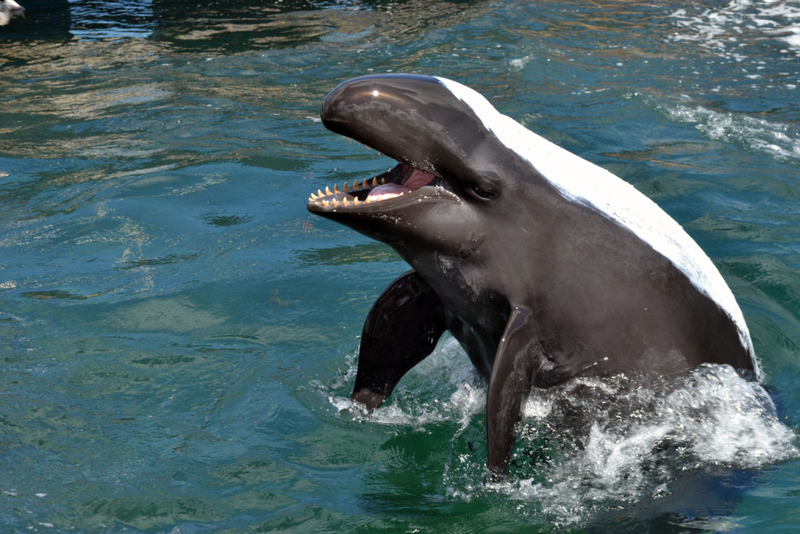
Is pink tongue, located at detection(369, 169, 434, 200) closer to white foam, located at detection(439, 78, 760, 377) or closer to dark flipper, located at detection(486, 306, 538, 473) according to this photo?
white foam, located at detection(439, 78, 760, 377)

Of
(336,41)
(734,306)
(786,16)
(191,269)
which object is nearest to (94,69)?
(336,41)

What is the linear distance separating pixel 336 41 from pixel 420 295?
12044mm

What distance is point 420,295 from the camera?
181 inches

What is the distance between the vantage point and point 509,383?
12.2 ft

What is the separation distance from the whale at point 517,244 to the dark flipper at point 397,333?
1.20 feet

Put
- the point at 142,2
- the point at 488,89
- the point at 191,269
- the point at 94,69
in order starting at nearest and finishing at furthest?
the point at 191,269 → the point at 488,89 → the point at 94,69 → the point at 142,2

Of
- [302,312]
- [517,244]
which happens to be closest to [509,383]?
[517,244]

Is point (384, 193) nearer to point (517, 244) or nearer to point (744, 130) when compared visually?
point (517, 244)

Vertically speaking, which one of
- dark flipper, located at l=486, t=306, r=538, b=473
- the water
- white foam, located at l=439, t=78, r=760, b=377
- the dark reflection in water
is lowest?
the water

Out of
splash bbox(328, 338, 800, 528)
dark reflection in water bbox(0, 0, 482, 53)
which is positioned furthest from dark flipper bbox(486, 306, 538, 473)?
dark reflection in water bbox(0, 0, 482, 53)

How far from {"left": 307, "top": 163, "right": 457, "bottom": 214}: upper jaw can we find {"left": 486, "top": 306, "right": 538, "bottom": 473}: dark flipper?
2.25 ft

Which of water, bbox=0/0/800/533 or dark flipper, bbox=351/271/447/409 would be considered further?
dark flipper, bbox=351/271/447/409

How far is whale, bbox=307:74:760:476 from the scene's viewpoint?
3629 millimetres

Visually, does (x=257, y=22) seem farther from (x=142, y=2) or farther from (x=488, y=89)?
(x=488, y=89)
